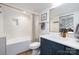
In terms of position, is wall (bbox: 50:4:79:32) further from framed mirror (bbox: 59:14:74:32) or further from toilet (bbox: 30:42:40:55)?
toilet (bbox: 30:42:40:55)

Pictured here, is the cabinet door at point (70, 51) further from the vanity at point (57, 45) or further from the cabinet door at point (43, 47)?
the cabinet door at point (43, 47)

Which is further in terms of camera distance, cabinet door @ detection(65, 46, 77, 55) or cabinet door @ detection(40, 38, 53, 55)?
cabinet door @ detection(40, 38, 53, 55)

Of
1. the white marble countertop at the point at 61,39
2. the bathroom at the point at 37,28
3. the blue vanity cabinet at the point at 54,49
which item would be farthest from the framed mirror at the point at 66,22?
the blue vanity cabinet at the point at 54,49

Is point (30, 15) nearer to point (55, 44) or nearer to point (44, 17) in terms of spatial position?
point (44, 17)

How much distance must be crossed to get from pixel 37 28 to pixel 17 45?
362mm

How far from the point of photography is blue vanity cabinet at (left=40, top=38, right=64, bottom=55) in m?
1.05

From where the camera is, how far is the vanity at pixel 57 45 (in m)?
0.96

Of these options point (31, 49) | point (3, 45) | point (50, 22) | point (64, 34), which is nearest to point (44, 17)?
point (50, 22)

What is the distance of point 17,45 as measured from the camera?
1.06 m

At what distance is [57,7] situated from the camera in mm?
1099

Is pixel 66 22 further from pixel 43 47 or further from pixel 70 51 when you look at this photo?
pixel 43 47

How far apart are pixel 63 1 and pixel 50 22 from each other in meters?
0.33

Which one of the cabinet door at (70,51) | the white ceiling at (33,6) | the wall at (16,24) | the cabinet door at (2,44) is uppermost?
the white ceiling at (33,6)

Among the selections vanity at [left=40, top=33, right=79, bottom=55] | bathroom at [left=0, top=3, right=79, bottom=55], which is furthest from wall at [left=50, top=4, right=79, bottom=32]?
vanity at [left=40, top=33, right=79, bottom=55]
